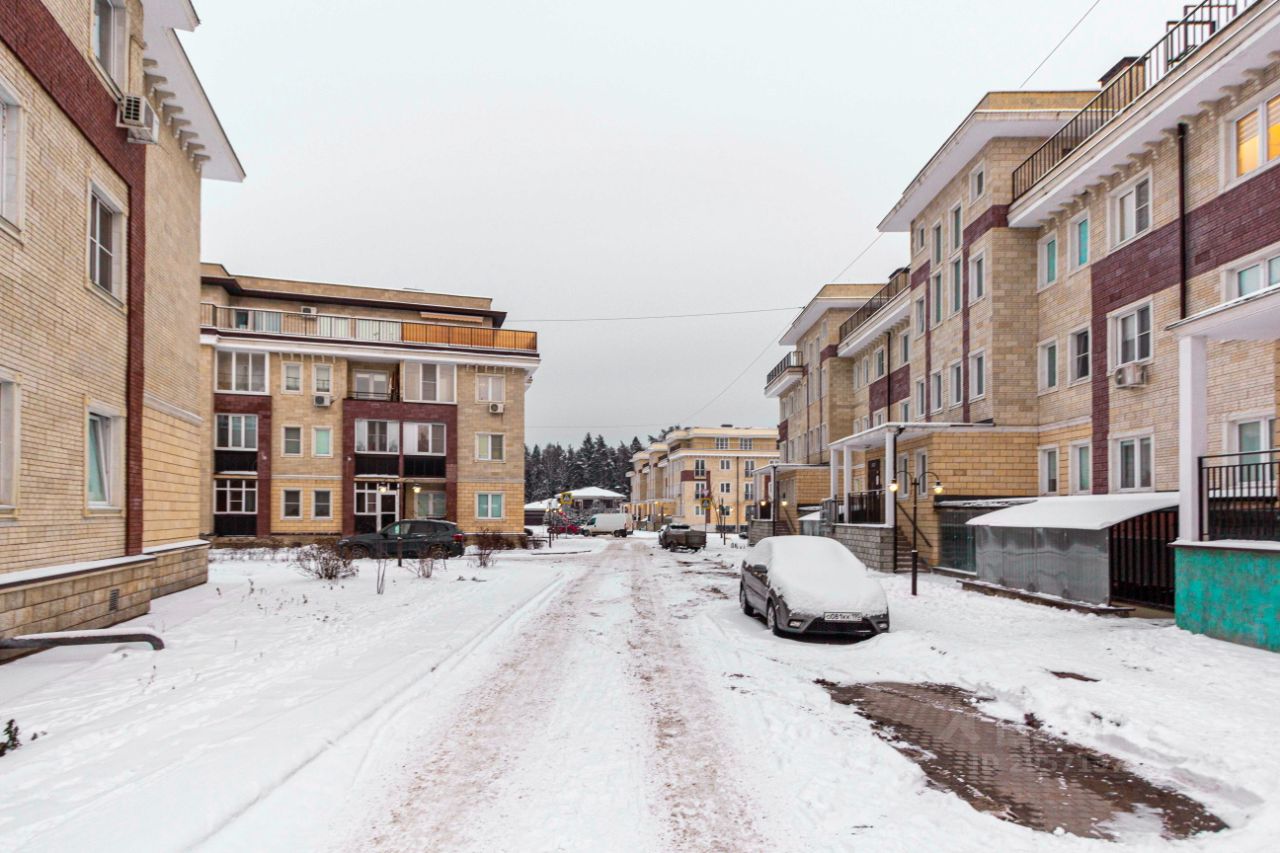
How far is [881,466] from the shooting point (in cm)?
2820

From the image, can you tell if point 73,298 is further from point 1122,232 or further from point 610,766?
point 1122,232

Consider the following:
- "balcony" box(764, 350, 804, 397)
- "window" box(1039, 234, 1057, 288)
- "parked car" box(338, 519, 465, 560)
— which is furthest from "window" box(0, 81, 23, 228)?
"balcony" box(764, 350, 804, 397)

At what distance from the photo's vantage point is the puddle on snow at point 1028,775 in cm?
471

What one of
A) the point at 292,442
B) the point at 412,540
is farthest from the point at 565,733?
the point at 292,442

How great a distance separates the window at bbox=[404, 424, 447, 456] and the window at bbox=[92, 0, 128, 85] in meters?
24.3

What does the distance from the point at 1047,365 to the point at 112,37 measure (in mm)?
21047

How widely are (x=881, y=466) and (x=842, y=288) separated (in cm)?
1146

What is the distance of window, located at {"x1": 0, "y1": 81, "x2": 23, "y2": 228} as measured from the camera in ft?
29.5

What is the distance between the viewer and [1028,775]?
552 cm

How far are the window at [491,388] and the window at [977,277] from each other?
21.9 metres

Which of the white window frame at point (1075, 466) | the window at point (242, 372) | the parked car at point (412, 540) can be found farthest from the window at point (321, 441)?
the white window frame at point (1075, 466)

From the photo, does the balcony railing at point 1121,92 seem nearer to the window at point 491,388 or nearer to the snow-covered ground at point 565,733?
the snow-covered ground at point 565,733

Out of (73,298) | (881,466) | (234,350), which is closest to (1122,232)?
(881,466)

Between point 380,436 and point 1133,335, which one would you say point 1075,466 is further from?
point 380,436
